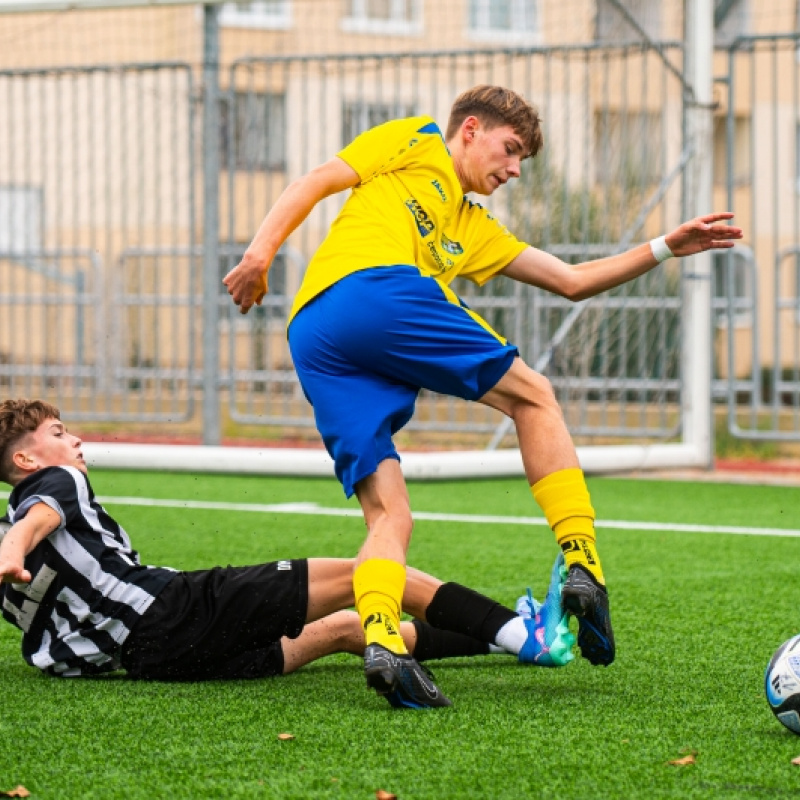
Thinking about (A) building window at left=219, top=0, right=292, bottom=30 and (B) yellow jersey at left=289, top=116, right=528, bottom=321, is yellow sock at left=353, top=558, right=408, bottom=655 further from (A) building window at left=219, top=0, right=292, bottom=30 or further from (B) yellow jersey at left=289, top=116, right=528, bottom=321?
(A) building window at left=219, top=0, right=292, bottom=30

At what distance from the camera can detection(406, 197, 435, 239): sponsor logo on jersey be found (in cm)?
387

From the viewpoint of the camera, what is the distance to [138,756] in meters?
2.97

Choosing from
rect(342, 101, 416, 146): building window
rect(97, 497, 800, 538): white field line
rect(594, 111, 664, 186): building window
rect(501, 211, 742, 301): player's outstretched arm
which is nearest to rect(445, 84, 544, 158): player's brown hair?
rect(501, 211, 742, 301): player's outstretched arm

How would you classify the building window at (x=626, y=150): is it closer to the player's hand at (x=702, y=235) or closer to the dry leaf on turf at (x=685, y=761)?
the player's hand at (x=702, y=235)

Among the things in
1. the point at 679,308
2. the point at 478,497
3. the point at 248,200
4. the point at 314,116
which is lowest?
the point at 478,497

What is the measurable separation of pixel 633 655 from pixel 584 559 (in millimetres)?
→ 529

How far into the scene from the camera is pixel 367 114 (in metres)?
11.9

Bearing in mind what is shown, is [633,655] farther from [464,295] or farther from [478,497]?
[464,295]

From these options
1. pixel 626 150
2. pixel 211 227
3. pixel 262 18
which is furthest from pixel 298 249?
pixel 262 18

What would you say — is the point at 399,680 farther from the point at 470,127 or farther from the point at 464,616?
the point at 470,127

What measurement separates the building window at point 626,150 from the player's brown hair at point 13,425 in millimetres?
7609

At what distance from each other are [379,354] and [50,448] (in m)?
0.86

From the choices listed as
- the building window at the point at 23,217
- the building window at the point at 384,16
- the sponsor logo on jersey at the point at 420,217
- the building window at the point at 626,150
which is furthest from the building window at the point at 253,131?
the building window at the point at 384,16

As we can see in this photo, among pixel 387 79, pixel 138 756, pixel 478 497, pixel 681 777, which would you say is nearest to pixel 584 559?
pixel 681 777
